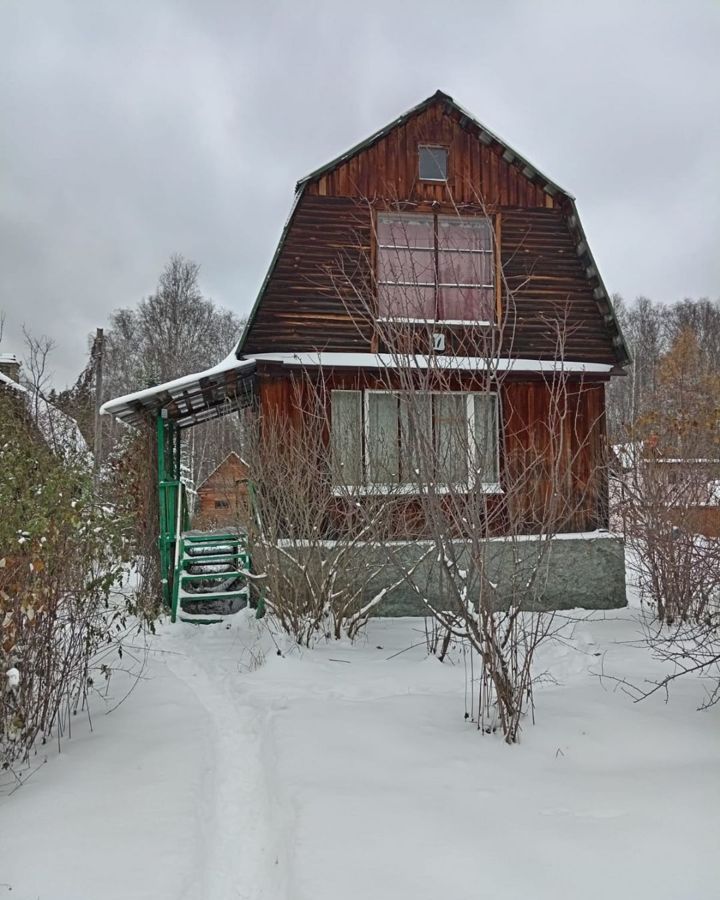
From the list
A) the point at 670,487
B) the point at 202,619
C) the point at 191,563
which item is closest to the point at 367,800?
the point at 202,619

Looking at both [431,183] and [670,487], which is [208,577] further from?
[431,183]

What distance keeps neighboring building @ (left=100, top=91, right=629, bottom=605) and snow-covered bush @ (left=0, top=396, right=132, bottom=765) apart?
378 centimetres

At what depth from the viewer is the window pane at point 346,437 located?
6.85m

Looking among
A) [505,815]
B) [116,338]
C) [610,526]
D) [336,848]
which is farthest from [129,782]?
[116,338]

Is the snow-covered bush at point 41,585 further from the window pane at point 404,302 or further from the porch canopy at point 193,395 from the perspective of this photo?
the porch canopy at point 193,395

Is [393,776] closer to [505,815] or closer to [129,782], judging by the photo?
[505,815]

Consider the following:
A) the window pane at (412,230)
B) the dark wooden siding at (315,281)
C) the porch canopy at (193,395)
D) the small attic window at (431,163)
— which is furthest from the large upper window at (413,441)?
the small attic window at (431,163)

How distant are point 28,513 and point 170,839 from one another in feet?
7.32

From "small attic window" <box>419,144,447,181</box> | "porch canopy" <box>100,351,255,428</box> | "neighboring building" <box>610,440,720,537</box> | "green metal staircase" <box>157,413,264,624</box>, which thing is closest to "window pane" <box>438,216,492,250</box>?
"small attic window" <box>419,144,447,181</box>

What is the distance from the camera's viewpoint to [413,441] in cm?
431

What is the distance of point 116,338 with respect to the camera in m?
35.1

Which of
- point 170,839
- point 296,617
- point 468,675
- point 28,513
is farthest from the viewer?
point 296,617

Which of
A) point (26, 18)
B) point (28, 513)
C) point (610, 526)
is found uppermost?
point (26, 18)

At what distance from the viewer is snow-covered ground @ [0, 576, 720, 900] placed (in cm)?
289
